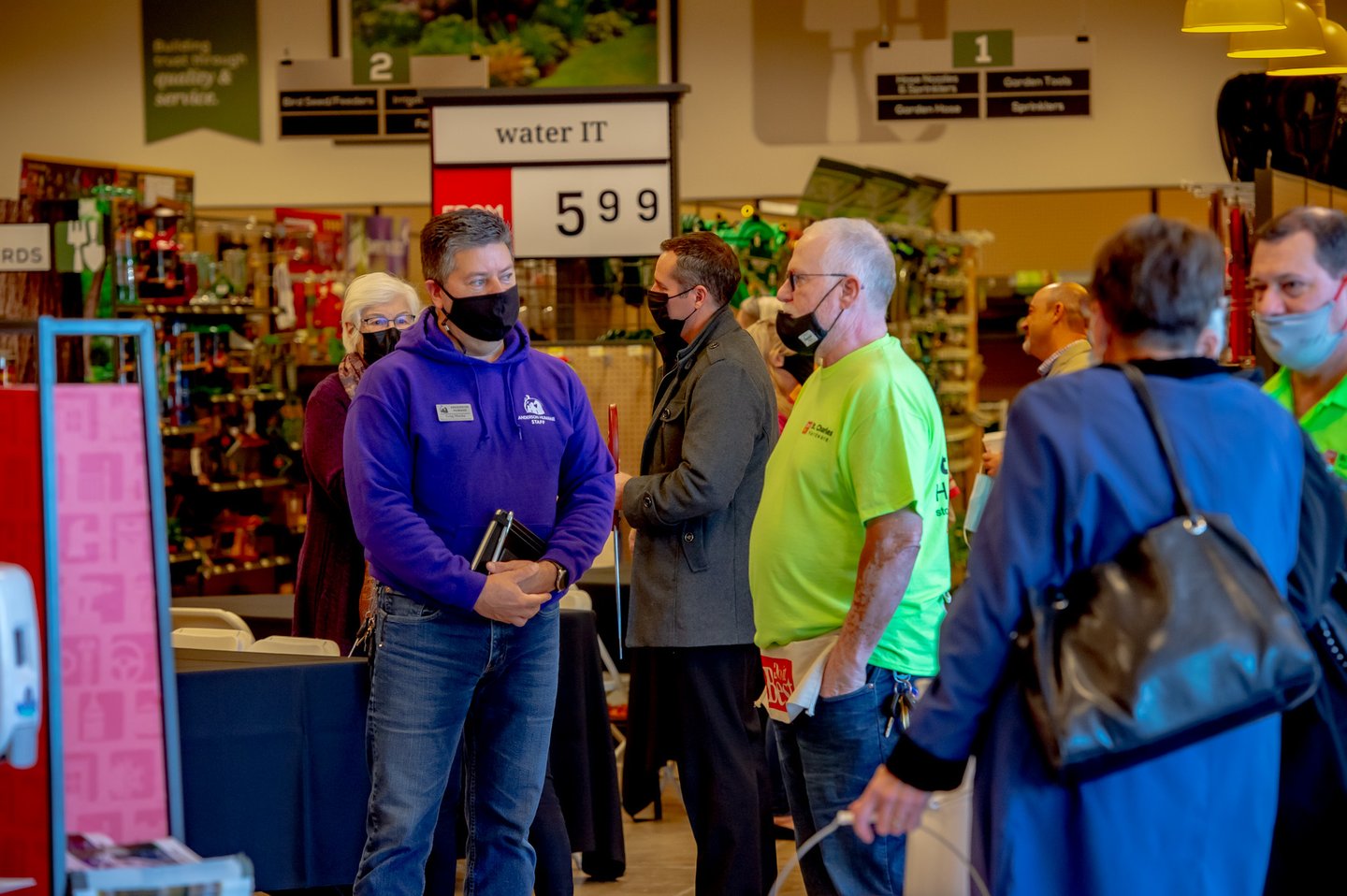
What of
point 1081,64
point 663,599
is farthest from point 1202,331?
point 1081,64

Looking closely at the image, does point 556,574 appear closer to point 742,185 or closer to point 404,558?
point 404,558

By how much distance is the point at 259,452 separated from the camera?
31.4 feet

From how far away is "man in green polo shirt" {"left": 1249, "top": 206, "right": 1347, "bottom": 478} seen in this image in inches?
102

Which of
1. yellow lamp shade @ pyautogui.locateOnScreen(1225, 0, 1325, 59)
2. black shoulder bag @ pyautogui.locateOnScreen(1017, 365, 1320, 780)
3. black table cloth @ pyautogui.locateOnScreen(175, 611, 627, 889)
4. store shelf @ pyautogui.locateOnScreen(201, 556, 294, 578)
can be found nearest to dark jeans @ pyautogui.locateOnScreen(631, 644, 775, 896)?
black table cloth @ pyautogui.locateOnScreen(175, 611, 627, 889)

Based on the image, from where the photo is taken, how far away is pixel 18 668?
2.03 meters

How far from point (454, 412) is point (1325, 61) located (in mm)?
5856

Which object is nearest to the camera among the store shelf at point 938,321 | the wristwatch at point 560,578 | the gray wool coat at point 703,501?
the wristwatch at point 560,578

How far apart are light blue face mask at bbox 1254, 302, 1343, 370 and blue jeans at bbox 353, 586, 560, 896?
1.58m

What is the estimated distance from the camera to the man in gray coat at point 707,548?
3.92m

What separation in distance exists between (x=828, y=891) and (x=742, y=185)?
9973 mm

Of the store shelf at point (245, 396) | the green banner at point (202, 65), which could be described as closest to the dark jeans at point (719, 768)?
the store shelf at point (245, 396)

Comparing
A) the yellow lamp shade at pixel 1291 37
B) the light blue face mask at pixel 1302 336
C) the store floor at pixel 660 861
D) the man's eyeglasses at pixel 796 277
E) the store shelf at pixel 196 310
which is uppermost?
the yellow lamp shade at pixel 1291 37

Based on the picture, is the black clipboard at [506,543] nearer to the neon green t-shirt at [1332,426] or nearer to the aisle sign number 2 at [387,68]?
the neon green t-shirt at [1332,426]

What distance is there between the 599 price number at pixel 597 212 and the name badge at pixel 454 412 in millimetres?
2320
